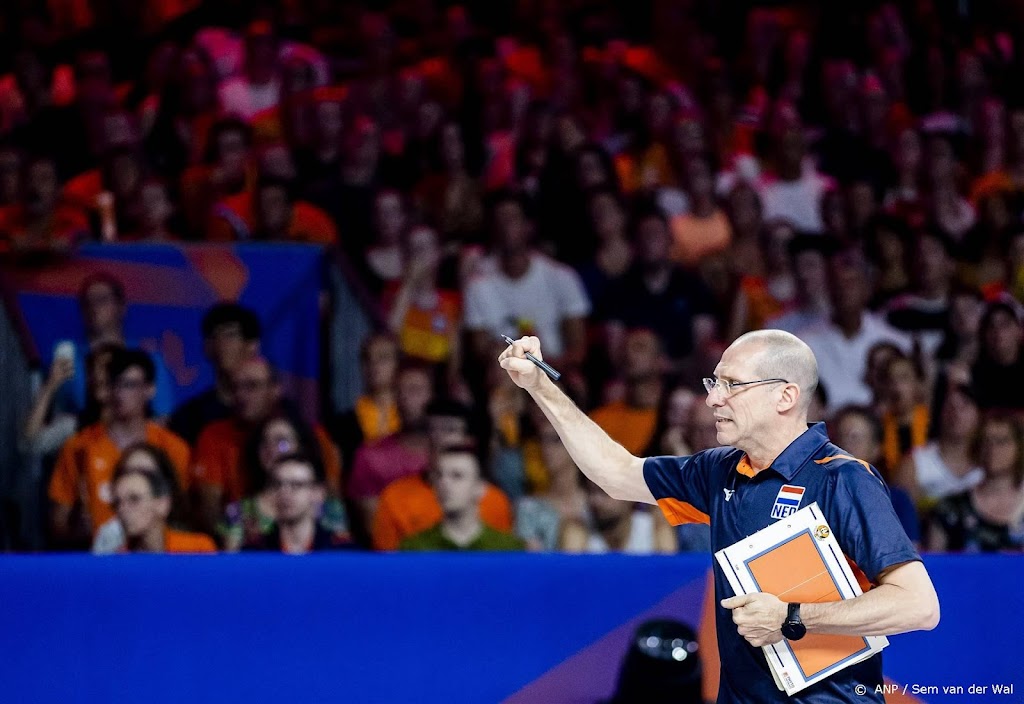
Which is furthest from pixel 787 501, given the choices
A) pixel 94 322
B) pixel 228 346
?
pixel 94 322

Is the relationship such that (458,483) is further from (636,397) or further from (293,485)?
(636,397)

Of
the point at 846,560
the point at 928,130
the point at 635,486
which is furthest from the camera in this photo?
the point at 928,130

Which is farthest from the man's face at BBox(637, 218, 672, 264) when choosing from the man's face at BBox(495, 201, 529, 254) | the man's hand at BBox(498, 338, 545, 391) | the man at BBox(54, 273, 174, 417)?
the man's hand at BBox(498, 338, 545, 391)

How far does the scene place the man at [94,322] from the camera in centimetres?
652

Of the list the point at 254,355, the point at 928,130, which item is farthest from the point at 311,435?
the point at 928,130

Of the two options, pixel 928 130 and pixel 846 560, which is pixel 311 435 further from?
pixel 928 130

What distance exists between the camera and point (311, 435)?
20.5ft

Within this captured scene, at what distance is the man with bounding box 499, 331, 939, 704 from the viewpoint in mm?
2873

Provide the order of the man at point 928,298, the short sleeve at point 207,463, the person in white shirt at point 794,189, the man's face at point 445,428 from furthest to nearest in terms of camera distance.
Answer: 1. the person in white shirt at point 794,189
2. the man at point 928,298
3. the short sleeve at point 207,463
4. the man's face at point 445,428

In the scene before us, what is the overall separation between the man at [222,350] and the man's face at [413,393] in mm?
747

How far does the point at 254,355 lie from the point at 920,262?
12.7 ft

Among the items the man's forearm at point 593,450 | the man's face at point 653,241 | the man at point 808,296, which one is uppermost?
the man's face at point 653,241

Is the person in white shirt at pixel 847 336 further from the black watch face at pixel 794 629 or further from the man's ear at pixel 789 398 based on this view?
the black watch face at pixel 794 629

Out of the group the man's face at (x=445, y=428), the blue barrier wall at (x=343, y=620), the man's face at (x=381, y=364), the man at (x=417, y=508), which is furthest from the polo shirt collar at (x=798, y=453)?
the man's face at (x=381, y=364)
